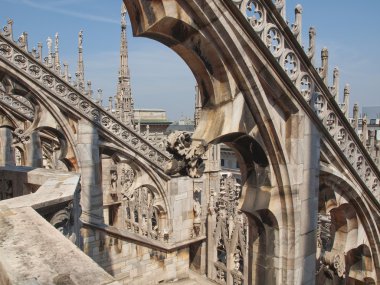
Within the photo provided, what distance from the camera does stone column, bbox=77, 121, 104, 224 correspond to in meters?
9.92

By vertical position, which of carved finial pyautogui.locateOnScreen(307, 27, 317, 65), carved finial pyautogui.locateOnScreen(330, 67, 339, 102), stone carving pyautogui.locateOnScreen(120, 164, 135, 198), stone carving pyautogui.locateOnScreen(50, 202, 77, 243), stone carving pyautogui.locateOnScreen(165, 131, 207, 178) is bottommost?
stone carving pyautogui.locateOnScreen(120, 164, 135, 198)

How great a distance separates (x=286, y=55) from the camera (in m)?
4.34

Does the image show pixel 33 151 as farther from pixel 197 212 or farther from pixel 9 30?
pixel 197 212

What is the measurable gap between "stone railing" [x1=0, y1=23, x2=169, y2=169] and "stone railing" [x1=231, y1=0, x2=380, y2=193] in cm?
682

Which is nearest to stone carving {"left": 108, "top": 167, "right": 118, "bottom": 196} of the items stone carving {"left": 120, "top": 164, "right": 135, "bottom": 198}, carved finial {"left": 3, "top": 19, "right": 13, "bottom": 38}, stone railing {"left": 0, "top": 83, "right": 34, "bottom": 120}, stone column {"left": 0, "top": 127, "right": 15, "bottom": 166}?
stone carving {"left": 120, "top": 164, "right": 135, "bottom": 198}

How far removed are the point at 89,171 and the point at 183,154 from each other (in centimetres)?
676

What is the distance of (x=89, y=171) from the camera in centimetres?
1002

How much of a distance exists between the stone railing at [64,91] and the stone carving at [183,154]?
6538 millimetres

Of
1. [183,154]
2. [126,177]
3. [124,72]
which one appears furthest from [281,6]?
[124,72]

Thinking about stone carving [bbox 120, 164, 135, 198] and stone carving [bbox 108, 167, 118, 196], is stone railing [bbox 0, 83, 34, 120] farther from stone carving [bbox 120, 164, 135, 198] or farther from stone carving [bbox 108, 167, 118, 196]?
stone carving [bbox 120, 164, 135, 198]

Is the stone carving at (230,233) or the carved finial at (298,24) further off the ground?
the carved finial at (298,24)

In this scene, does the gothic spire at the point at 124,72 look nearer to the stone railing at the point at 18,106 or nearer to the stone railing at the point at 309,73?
the stone railing at the point at 18,106

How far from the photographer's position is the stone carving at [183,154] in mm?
3883

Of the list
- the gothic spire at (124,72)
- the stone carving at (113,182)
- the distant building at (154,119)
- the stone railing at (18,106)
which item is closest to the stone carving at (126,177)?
the stone carving at (113,182)
